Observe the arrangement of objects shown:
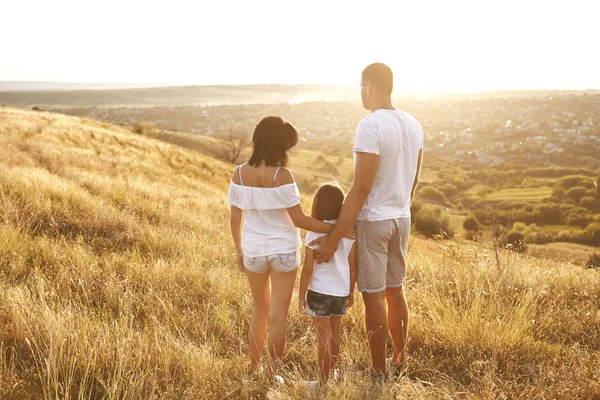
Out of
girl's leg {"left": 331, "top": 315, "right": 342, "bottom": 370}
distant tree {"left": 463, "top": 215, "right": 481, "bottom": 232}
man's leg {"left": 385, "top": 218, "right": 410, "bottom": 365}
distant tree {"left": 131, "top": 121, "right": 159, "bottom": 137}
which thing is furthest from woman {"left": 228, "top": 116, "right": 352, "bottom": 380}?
distant tree {"left": 131, "top": 121, "right": 159, "bottom": 137}

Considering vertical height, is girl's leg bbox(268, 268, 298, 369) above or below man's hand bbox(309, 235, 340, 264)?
below

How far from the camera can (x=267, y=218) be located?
3135 millimetres

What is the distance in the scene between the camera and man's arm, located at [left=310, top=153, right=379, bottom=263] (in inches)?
119

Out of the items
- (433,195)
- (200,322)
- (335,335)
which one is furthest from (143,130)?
(335,335)

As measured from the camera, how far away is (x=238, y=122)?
125 m

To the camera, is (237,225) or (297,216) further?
(237,225)

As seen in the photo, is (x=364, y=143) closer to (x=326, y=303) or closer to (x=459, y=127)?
(x=326, y=303)

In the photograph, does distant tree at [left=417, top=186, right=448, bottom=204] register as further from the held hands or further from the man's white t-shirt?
the held hands

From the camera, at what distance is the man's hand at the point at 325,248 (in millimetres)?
3119

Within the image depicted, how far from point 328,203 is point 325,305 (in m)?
0.72

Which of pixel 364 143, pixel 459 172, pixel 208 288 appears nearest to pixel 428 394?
pixel 364 143

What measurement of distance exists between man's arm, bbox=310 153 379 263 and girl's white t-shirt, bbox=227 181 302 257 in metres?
0.25

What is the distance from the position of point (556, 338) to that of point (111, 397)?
12.5 ft

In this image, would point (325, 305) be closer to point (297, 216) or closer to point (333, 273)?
point (333, 273)
